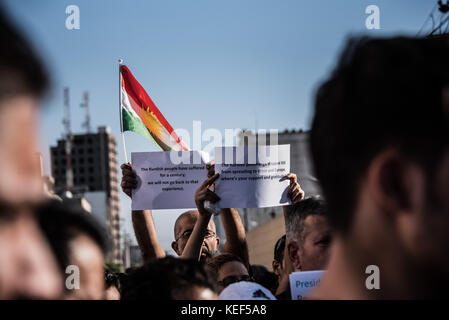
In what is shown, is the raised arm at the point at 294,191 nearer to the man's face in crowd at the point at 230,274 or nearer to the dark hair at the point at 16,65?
the man's face in crowd at the point at 230,274

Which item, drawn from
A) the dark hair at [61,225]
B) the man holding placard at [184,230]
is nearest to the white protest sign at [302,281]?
the man holding placard at [184,230]

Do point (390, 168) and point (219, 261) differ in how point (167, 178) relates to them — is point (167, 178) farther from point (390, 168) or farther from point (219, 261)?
point (390, 168)

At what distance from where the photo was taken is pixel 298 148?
33.2 meters

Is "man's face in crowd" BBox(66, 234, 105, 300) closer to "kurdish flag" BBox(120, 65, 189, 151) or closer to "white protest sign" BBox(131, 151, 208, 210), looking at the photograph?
"white protest sign" BBox(131, 151, 208, 210)

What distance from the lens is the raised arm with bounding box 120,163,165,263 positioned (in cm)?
367

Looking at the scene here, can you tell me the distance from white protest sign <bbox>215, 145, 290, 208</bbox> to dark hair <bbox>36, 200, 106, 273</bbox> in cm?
252

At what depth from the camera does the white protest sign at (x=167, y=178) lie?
3.83m

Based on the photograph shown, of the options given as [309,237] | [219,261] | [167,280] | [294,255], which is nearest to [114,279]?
[219,261]

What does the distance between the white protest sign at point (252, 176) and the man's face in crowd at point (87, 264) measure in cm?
196

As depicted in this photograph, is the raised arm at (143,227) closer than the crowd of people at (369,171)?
No

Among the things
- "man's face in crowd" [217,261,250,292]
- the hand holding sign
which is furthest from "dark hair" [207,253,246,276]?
the hand holding sign

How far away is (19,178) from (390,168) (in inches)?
22.0

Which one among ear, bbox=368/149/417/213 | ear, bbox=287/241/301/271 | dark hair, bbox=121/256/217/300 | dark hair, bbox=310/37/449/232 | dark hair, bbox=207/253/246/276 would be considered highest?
dark hair, bbox=310/37/449/232
